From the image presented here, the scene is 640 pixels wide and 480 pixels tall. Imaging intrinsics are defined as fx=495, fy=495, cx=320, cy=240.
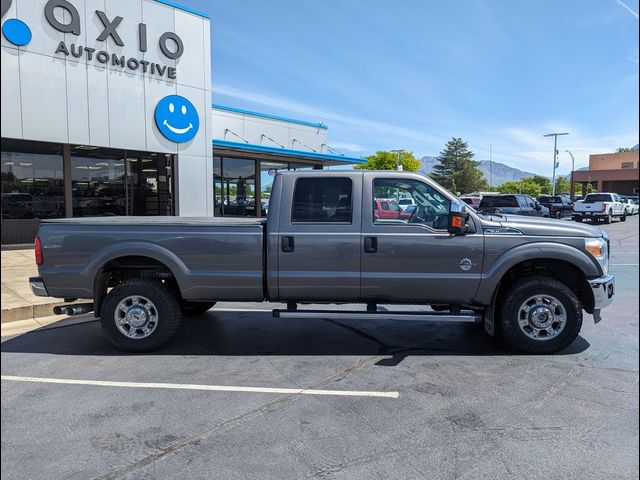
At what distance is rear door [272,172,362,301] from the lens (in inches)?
212

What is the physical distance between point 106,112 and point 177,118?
7.41 feet

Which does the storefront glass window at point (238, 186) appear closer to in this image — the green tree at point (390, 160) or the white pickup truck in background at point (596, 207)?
the white pickup truck in background at point (596, 207)

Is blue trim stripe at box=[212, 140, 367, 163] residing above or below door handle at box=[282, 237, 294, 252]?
above

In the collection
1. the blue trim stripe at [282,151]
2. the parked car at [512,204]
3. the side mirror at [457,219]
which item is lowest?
the side mirror at [457,219]

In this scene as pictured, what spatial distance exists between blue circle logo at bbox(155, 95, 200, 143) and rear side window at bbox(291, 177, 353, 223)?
1098cm

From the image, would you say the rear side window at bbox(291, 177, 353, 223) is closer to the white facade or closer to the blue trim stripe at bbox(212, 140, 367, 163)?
the white facade

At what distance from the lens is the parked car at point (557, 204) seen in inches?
1147

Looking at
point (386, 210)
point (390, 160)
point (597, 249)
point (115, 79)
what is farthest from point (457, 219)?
point (390, 160)

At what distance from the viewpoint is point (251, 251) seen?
538 cm

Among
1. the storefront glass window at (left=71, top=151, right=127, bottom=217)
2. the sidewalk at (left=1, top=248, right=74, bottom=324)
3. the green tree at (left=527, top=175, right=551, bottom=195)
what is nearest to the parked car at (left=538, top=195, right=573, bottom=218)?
the green tree at (left=527, top=175, right=551, bottom=195)

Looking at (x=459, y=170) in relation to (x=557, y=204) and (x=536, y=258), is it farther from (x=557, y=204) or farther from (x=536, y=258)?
(x=536, y=258)

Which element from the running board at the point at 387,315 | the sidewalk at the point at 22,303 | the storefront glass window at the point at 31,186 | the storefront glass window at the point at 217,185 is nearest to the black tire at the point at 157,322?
the running board at the point at 387,315

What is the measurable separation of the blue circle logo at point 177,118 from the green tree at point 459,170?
84.3 metres

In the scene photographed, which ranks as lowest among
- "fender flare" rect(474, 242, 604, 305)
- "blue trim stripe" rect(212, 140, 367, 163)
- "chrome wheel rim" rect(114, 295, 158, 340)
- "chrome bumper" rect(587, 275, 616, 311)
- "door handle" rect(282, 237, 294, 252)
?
"chrome wheel rim" rect(114, 295, 158, 340)
